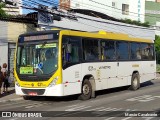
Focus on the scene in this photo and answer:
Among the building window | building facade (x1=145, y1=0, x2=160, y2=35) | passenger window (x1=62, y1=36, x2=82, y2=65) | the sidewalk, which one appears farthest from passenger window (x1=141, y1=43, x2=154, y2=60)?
building facade (x1=145, y1=0, x2=160, y2=35)

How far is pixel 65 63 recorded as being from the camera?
15.4 metres

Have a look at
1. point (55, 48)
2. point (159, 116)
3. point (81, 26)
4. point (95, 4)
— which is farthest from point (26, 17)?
point (95, 4)

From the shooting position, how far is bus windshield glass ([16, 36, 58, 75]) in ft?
50.1

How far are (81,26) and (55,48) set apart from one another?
1697 cm

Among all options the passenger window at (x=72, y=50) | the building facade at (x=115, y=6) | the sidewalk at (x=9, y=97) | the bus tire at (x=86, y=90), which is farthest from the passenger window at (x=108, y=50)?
the building facade at (x=115, y=6)

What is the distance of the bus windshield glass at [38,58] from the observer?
15.3 m

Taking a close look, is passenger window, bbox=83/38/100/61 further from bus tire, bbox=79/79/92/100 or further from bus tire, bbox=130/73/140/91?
bus tire, bbox=130/73/140/91

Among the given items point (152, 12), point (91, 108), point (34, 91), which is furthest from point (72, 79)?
point (152, 12)

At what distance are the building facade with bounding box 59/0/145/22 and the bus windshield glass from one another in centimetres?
3022

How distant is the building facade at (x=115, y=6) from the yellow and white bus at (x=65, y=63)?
93.1 feet

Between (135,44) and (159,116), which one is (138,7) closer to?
(135,44)

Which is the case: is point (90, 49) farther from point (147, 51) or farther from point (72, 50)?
point (147, 51)

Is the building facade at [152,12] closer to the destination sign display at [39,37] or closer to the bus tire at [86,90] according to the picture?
the bus tire at [86,90]

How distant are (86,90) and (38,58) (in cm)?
259
